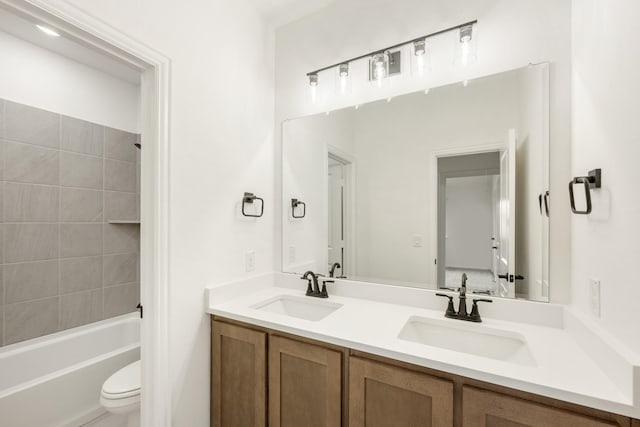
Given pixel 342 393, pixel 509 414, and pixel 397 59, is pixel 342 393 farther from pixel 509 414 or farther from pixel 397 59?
pixel 397 59

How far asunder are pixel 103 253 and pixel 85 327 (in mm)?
617

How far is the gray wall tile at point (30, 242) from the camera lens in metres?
1.90

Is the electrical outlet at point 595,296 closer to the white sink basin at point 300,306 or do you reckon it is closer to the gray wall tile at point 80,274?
the white sink basin at point 300,306

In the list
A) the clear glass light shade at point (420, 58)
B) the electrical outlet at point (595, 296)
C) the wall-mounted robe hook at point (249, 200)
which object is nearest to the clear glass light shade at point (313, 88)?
the clear glass light shade at point (420, 58)

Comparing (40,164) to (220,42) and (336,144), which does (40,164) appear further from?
(336,144)

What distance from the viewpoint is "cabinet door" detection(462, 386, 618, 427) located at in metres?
0.75

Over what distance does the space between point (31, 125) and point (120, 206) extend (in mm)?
835

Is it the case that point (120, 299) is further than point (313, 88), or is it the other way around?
point (120, 299)

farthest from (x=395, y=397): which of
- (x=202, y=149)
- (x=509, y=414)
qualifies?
(x=202, y=149)

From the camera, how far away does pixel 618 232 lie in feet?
2.63

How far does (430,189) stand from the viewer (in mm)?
1521

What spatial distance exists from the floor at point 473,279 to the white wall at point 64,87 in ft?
9.96

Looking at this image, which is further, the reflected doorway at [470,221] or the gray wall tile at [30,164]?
the gray wall tile at [30,164]

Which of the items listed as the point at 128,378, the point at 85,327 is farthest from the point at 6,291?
the point at 128,378
